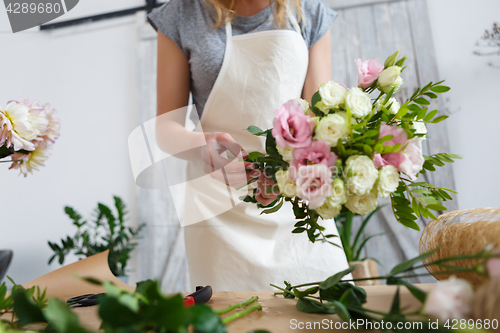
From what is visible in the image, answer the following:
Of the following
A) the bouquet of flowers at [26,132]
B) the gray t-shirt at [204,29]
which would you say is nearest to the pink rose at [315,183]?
the bouquet of flowers at [26,132]

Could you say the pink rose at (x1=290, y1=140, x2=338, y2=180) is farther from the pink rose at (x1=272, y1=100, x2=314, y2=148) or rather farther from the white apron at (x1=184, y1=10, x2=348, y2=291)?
the white apron at (x1=184, y1=10, x2=348, y2=291)

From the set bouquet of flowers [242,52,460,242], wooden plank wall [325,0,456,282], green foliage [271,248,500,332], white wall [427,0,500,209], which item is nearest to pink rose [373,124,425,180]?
bouquet of flowers [242,52,460,242]

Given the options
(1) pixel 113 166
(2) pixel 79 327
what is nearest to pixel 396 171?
(2) pixel 79 327

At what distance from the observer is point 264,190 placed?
1.67ft

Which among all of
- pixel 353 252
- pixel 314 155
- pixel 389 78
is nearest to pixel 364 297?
pixel 314 155

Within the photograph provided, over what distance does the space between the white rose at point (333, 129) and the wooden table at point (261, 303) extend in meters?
0.16

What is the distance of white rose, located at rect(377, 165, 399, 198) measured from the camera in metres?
0.37

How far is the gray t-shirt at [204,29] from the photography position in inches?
35.9

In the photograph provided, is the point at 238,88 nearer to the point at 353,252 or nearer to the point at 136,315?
the point at 136,315

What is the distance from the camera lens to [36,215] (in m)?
2.63

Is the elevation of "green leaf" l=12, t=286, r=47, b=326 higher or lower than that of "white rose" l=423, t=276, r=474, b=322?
higher

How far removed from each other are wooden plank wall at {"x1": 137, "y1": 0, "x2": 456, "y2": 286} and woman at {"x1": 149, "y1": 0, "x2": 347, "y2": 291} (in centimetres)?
139

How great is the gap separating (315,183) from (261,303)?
0.18 metres

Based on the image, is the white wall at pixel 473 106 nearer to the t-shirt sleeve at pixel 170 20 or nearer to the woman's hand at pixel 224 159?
the t-shirt sleeve at pixel 170 20
